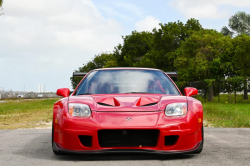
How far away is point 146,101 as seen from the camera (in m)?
5.85

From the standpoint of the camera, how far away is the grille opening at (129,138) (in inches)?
223

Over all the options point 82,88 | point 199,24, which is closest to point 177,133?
point 82,88

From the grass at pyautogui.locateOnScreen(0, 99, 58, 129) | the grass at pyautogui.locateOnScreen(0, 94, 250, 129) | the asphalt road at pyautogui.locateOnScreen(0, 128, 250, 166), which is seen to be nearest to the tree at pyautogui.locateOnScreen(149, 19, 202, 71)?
the grass at pyautogui.locateOnScreen(0, 94, 250, 129)

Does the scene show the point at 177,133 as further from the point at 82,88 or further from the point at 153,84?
the point at 82,88

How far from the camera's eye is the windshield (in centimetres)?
662

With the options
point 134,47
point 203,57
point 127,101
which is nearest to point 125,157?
point 127,101

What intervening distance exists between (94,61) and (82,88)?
3831 inches

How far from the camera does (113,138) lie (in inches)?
224

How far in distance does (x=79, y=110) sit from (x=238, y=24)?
64.6 m

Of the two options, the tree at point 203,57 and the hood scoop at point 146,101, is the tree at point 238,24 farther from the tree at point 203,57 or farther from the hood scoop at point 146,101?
the hood scoop at point 146,101

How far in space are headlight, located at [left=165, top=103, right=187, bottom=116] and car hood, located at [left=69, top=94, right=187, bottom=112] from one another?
0.06 meters

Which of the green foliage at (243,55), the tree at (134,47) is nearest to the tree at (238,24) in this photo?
the tree at (134,47)

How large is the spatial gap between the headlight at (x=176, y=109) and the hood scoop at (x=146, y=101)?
0.20m

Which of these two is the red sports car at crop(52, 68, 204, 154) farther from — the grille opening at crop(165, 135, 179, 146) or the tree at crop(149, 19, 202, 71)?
the tree at crop(149, 19, 202, 71)
